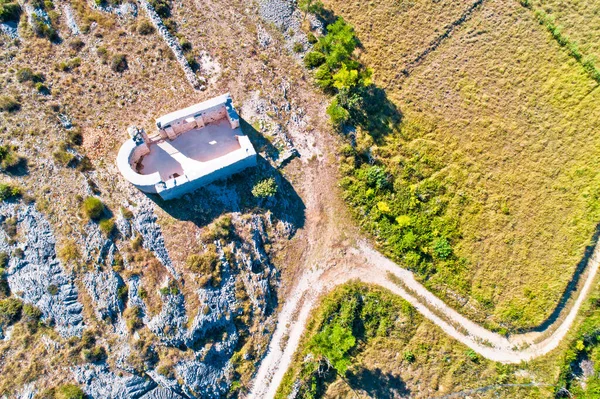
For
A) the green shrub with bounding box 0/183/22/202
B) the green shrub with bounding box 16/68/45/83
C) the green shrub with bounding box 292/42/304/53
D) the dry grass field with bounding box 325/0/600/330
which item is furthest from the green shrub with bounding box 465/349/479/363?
the green shrub with bounding box 16/68/45/83

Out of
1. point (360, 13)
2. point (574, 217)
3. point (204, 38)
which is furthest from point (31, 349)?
point (574, 217)

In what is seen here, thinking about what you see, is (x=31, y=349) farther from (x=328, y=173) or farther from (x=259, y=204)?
(x=328, y=173)

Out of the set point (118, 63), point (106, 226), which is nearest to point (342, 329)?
point (106, 226)

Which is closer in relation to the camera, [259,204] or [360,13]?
[259,204]

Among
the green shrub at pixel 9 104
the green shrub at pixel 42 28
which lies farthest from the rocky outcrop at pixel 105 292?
the green shrub at pixel 42 28

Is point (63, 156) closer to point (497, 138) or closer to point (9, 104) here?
point (9, 104)

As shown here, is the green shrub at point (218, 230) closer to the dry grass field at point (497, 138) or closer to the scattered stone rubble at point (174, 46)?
the scattered stone rubble at point (174, 46)
